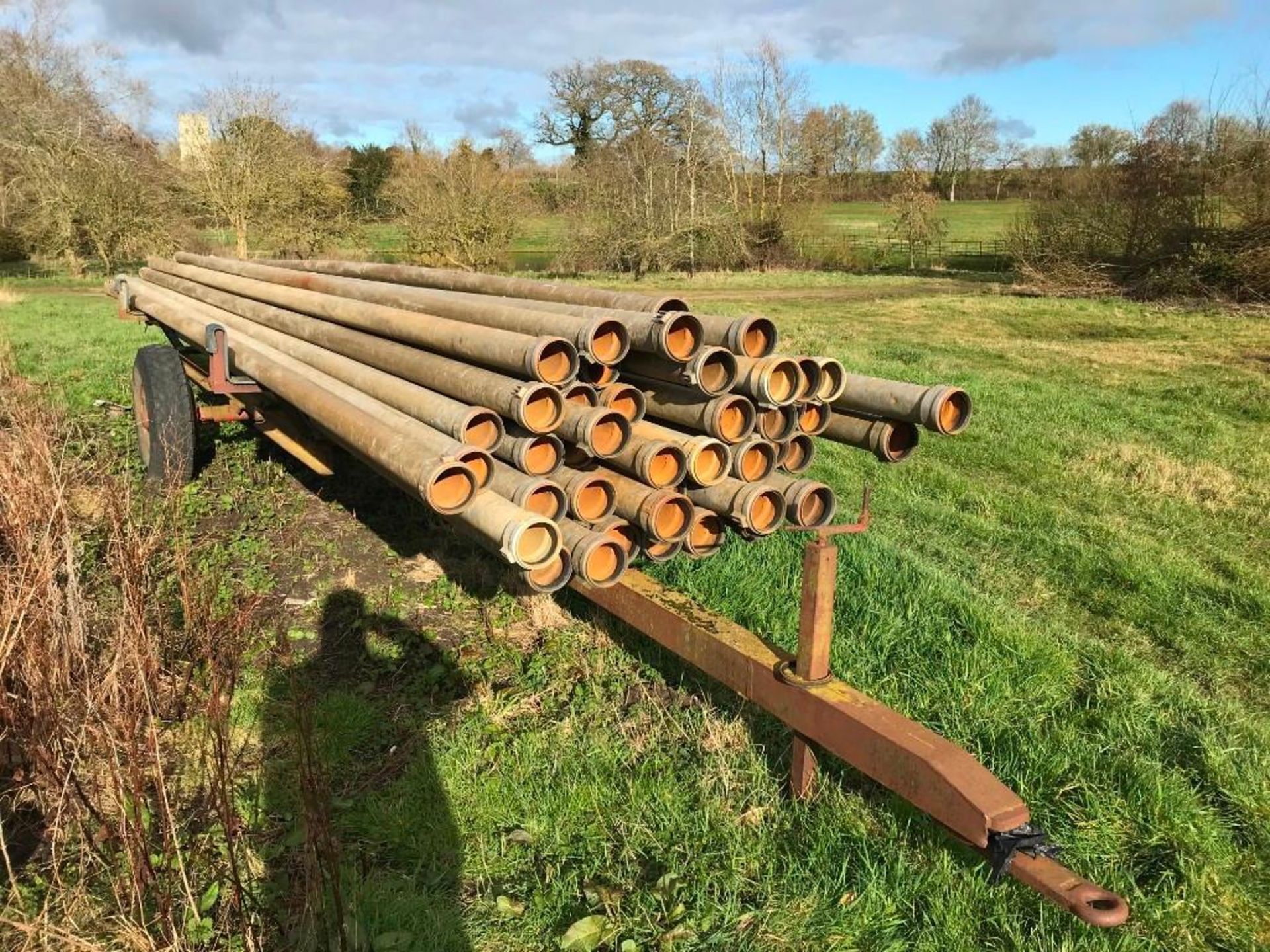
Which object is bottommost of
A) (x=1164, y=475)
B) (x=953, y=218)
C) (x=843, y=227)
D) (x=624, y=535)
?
(x=1164, y=475)

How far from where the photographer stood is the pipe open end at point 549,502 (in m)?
2.58

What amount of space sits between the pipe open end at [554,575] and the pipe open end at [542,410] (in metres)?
0.38

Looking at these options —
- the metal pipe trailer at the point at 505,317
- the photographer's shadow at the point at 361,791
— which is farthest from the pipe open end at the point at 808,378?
the photographer's shadow at the point at 361,791

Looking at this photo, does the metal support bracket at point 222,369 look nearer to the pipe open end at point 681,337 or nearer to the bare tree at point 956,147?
the pipe open end at point 681,337

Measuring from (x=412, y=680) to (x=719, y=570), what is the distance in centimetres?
176

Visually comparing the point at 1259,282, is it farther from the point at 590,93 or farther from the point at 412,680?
the point at 590,93

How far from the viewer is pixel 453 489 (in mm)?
2396

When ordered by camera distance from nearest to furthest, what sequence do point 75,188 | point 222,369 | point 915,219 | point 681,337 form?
point 681,337 < point 222,369 < point 75,188 < point 915,219

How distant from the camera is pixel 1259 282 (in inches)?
821

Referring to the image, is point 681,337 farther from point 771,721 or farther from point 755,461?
point 771,721

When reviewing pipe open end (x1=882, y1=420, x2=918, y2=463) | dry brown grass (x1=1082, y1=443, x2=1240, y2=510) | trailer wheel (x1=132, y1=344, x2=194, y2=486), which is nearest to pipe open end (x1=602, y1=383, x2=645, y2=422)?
pipe open end (x1=882, y1=420, x2=918, y2=463)

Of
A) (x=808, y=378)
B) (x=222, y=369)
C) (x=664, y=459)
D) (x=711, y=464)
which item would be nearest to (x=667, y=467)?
(x=664, y=459)

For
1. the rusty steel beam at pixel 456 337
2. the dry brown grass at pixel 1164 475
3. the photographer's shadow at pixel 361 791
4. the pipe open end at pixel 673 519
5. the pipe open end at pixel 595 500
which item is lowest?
the photographer's shadow at pixel 361 791

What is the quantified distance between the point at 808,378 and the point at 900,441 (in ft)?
1.89
